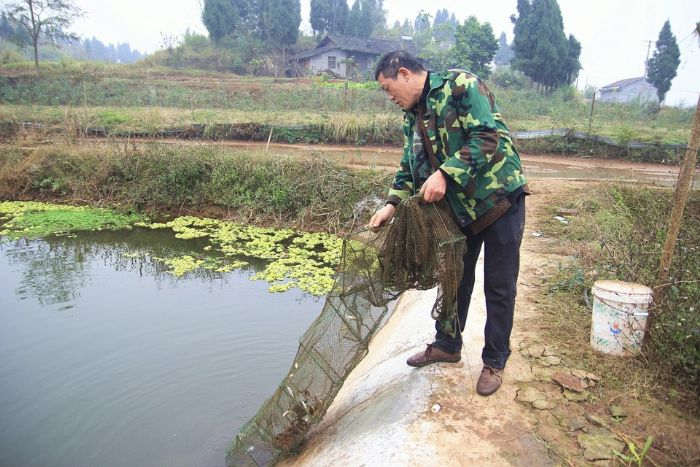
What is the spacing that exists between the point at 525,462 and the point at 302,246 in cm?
638

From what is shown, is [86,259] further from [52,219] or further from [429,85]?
[429,85]

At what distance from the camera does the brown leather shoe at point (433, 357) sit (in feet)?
10.2

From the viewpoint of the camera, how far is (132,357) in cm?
496

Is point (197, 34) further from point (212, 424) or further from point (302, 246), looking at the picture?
point (212, 424)

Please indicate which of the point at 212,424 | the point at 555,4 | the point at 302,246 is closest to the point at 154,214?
the point at 302,246

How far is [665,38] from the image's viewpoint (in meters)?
32.2

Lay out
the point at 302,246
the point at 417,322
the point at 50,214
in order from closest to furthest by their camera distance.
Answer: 1. the point at 417,322
2. the point at 302,246
3. the point at 50,214

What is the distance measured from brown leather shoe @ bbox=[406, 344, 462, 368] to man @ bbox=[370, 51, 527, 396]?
1.00 feet

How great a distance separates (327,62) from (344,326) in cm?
3442

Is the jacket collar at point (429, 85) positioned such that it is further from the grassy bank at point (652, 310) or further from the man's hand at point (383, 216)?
the grassy bank at point (652, 310)

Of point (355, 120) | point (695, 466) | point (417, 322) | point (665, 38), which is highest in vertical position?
point (665, 38)

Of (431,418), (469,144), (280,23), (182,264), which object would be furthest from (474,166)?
(280,23)

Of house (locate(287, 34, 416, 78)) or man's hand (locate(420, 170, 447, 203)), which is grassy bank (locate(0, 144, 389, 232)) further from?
house (locate(287, 34, 416, 78))

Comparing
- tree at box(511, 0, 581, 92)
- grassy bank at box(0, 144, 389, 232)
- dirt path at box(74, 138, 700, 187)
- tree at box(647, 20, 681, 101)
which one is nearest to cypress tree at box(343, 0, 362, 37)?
tree at box(511, 0, 581, 92)
